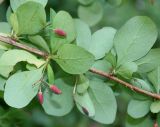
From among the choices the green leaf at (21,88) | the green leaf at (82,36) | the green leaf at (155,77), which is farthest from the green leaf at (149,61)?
the green leaf at (21,88)

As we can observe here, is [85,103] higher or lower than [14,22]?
lower

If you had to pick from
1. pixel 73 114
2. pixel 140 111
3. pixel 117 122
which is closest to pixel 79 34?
pixel 140 111

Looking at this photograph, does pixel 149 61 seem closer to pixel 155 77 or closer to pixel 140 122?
pixel 155 77

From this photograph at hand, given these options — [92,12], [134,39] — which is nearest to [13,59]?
[134,39]

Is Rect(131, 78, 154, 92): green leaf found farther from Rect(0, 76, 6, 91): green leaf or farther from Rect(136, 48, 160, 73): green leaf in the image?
Rect(0, 76, 6, 91): green leaf

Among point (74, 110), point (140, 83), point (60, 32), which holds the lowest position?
point (74, 110)

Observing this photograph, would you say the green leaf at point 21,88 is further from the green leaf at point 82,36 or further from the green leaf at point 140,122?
the green leaf at point 140,122
